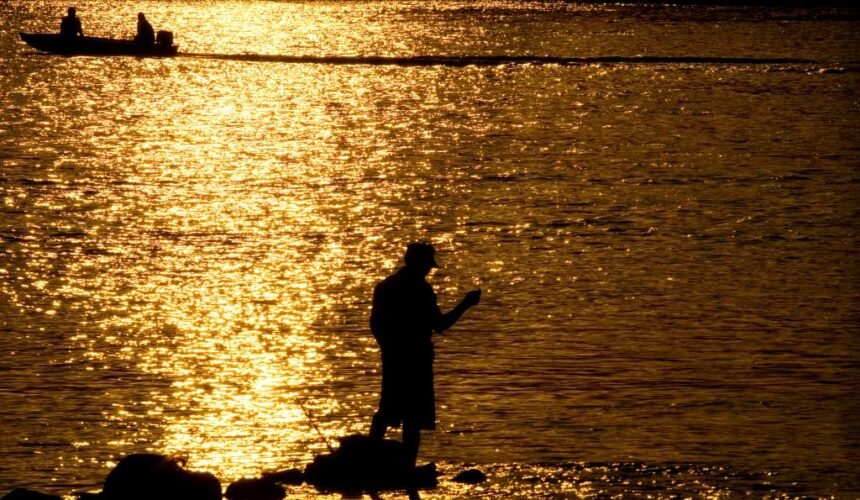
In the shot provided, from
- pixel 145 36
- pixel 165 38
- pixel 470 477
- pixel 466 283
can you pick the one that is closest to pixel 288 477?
pixel 470 477

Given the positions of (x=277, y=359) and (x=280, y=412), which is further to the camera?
(x=277, y=359)

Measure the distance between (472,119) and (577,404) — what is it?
42.5 meters

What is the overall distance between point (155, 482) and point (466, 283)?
534 inches

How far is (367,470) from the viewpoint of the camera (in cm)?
1520

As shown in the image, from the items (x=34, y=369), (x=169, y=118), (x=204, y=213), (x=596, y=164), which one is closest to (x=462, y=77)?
(x=169, y=118)

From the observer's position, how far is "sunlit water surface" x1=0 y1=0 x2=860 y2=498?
1700cm

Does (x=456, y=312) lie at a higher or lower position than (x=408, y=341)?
higher

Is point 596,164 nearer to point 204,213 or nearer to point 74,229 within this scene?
point 204,213

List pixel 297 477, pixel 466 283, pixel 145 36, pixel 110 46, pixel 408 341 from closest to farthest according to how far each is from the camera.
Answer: pixel 408 341, pixel 297 477, pixel 466 283, pixel 145 36, pixel 110 46

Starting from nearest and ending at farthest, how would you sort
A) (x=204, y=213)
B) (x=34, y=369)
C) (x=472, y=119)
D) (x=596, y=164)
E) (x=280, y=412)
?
Result: (x=280, y=412), (x=34, y=369), (x=204, y=213), (x=596, y=164), (x=472, y=119)

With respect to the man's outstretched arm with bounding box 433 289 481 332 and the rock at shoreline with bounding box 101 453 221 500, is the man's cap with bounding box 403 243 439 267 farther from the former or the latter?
the rock at shoreline with bounding box 101 453 221 500

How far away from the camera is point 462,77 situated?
83.1 meters

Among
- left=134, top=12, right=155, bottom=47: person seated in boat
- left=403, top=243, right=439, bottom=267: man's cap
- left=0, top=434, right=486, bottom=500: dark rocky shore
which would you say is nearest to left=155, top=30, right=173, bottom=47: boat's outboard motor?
left=134, top=12, right=155, bottom=47: person seated in boat

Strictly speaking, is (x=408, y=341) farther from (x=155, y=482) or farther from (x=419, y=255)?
(x=155, y=482)
